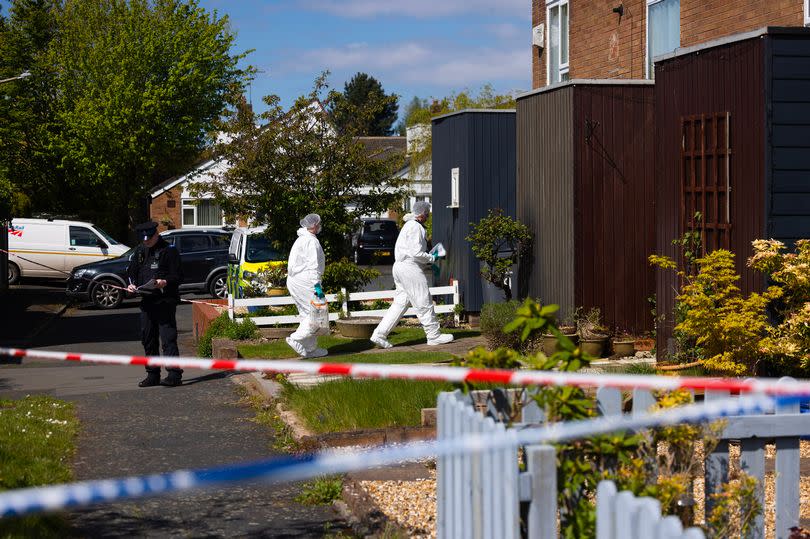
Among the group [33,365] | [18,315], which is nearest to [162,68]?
[18,315]

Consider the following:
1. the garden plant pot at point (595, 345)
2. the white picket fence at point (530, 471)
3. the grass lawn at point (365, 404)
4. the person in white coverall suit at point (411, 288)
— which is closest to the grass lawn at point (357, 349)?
the person in white coverall suit at point (411, 288)

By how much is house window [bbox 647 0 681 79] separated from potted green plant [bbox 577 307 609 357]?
183 inches

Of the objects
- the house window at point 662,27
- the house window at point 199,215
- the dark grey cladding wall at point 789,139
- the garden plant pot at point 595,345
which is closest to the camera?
the dark grey cladding wall at point 789,139

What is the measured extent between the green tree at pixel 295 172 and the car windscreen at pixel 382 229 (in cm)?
2436

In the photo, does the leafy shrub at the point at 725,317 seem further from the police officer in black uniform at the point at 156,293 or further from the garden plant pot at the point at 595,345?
the police officer in black uniform at the point at 156,293

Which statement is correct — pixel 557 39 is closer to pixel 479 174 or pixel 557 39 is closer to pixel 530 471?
pixel 479 174

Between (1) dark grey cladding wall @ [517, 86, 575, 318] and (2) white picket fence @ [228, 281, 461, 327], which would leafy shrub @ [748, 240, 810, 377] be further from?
(2) white picket fence @ [228, 281, 461, 327]

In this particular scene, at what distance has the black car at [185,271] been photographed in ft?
86.1

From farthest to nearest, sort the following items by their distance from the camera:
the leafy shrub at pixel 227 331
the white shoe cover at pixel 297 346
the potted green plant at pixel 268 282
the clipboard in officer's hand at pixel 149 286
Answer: the potted green plant at pixel 268 282, the leafy shrub at pixel 227 331, the white shoe cover at pixel 297 346, the clipboard in officer's hand at pixel 149 286

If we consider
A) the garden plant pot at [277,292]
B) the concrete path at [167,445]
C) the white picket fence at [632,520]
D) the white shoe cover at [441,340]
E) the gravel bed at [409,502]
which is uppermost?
the white picket fence at [632,520]

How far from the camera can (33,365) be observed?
15492mm

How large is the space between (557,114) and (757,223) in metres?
4.90

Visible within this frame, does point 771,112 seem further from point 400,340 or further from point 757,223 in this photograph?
point 400,340

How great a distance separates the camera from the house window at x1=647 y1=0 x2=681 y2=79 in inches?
656
